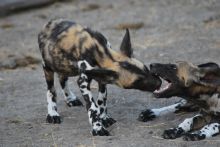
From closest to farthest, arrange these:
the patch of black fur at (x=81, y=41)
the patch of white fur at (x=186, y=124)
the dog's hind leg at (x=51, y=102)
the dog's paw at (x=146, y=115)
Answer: the patch of white fur at (x=186, y=124), the patch of black fur at (x=81, y=41), the dog's paw at (x=146, y=115), the dog's hind leg at (x=51, y=102)

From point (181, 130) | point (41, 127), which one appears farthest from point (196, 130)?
point (41, 127)

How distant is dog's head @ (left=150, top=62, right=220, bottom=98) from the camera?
5.42 m

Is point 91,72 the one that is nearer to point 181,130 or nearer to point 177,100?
point 181,130

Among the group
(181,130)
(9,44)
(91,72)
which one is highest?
(91,72)

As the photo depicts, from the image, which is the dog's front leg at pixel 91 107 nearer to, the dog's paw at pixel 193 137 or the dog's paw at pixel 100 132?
the dog's paw at pixel 100 132

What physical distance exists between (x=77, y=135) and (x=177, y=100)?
142 centimetres

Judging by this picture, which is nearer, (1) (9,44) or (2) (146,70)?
(2) (146,70)

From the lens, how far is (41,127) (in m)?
5.88

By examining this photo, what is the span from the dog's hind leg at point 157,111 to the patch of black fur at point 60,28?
3.39 ft

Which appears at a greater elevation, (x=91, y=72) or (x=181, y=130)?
(x=91, y=72)

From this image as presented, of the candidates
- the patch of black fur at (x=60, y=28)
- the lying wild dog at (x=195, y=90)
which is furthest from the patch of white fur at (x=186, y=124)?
the patch of black fur at (x=60, y=28)

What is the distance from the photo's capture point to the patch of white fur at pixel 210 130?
5.32 metres

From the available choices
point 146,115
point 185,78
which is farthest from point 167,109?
point 185,78

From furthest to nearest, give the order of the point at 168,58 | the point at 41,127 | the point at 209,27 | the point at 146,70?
the point at 209,27, the point at 168,58, the point at 41,127, the point at 146,70
